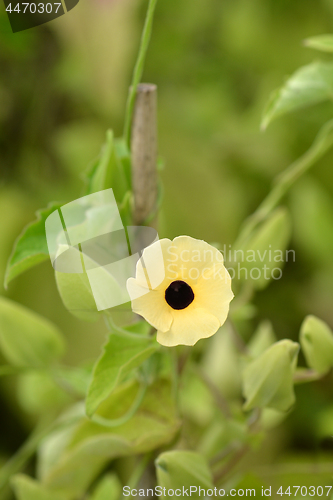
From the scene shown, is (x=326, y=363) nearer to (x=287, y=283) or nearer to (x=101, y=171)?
(x=101, y=171)

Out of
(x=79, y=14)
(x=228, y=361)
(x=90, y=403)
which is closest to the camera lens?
(x=90, y=403)

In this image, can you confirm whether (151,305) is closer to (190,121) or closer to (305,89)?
(305,89)

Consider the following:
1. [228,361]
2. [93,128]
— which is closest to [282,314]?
[228,361]

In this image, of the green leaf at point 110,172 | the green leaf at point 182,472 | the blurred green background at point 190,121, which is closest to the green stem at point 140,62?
the green leaf at point 110,172

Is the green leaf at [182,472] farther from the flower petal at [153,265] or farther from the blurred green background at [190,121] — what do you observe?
the blurred green background at [190,121]

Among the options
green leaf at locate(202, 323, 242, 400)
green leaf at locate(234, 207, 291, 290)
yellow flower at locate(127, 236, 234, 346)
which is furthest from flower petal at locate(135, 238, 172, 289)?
green leaf at locate(202, 323, 242, 400)

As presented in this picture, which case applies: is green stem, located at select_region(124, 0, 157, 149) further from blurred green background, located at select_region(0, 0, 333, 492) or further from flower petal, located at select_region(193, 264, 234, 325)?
blurred green background, located at select_region(0, 0, 333, 492)

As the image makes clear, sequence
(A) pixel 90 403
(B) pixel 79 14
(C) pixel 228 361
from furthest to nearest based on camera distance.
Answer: (B) pixel 79 14
(C) pixel 228 361
(A) pixel 90 403
